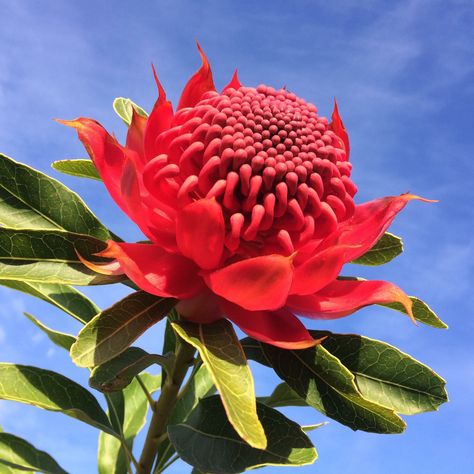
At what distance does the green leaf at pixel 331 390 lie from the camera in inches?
112

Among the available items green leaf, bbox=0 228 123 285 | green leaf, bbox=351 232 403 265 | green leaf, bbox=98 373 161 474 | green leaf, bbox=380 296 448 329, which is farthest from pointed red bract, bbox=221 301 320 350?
green leaf, bbox=98 373 161 474

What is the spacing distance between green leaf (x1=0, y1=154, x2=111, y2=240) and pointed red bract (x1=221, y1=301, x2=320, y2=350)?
855 mm

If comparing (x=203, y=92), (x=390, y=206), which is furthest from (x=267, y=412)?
(x=203, y=92)

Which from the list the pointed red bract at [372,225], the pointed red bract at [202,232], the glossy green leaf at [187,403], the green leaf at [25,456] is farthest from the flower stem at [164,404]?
the pointed red bract at [372,225]

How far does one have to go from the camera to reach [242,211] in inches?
112

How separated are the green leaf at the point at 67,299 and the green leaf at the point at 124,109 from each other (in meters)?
1.02

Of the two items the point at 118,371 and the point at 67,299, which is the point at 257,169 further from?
the point at 67,299

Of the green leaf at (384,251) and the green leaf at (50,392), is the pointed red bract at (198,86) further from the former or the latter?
the green leaf at (50,392)

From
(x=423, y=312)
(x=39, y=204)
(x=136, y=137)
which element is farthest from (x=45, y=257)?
(x=423, y=312)

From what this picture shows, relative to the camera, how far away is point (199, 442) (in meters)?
3.03

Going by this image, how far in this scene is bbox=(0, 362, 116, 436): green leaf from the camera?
3195 millimetres

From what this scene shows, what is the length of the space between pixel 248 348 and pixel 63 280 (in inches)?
37.6

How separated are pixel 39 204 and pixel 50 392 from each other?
36.0 inches

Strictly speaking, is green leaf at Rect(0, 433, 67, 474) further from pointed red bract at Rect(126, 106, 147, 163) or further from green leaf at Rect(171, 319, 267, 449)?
pointed red bract at Rect(126, 106, 147, 163)
